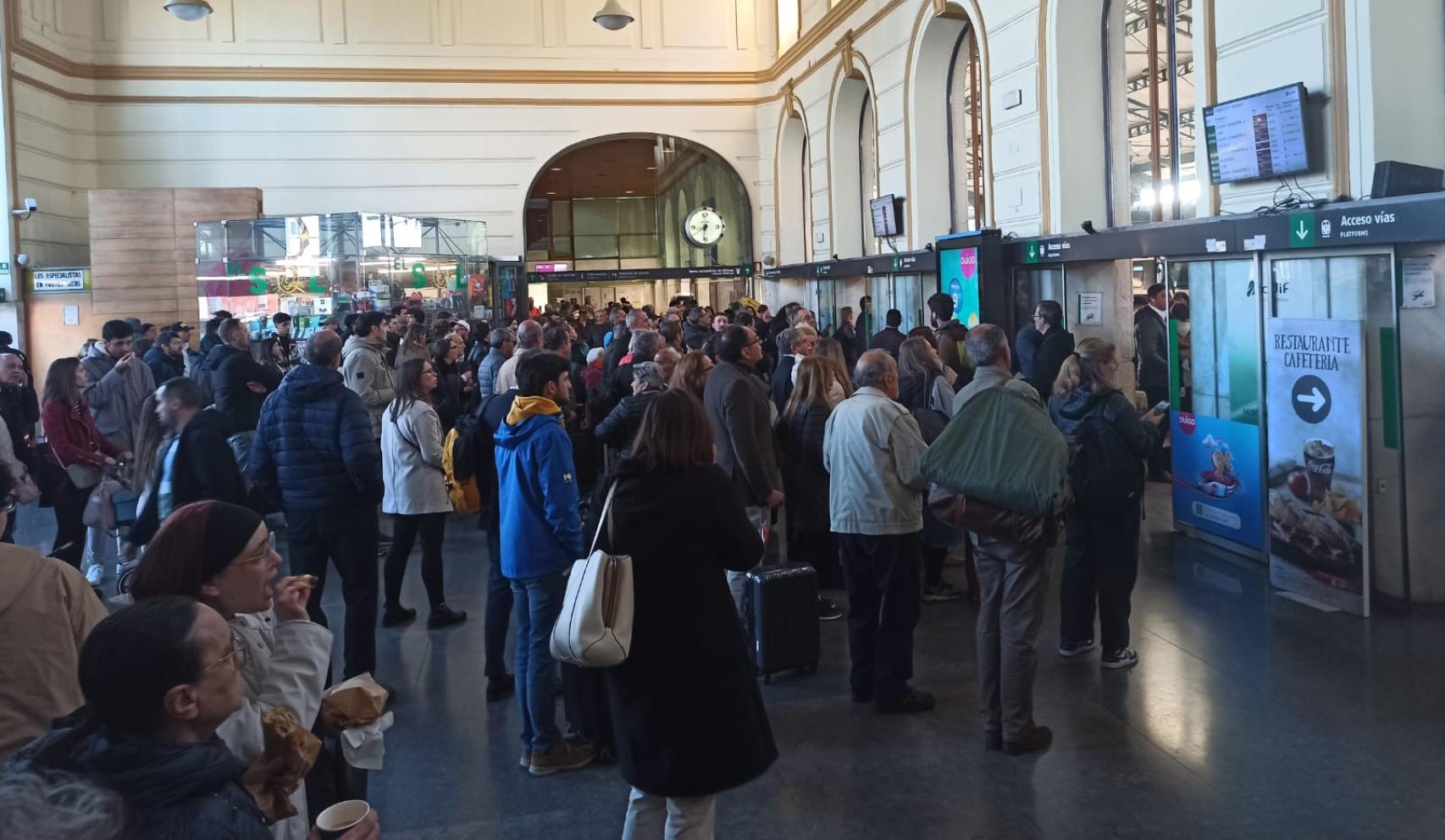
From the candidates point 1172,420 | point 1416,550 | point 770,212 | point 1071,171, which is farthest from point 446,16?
point 1416,550

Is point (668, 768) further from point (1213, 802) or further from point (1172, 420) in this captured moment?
point (1172, 420)

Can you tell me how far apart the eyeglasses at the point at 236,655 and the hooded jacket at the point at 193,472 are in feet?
8.36

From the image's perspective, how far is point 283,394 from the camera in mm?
4898

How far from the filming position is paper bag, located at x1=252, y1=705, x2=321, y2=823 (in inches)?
79.7

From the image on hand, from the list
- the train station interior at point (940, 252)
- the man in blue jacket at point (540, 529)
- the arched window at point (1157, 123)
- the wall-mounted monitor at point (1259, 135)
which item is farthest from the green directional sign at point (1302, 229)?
the man in blue jacket at point (540, 529)

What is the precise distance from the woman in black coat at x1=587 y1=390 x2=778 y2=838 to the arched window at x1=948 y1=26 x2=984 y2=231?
35.3ft

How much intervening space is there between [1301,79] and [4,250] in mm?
16887

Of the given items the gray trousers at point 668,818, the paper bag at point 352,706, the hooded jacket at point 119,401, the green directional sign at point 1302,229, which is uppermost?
the green directional sign at point 1302,229

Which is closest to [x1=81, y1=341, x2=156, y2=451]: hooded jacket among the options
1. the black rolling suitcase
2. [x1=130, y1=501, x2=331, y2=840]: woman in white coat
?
the black rolling suitcase

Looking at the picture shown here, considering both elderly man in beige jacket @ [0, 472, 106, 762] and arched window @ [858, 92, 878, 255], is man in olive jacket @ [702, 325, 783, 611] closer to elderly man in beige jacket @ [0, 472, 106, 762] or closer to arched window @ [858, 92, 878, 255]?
elderly man in beige jacket @ [0, 472, 106, 762]

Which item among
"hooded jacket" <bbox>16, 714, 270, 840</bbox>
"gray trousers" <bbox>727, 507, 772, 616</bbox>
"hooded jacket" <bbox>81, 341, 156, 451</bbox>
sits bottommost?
"gray trousers" <bbox>727, 507, 772, 616</bbox>

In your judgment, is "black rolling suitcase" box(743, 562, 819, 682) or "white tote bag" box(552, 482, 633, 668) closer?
"white tote bag" box(552, 482, 633, 668)

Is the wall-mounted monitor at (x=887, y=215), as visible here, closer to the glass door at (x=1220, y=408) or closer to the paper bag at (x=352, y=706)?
the glass door at (x=1220, y=408)

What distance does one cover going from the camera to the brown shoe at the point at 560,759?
4.36m
